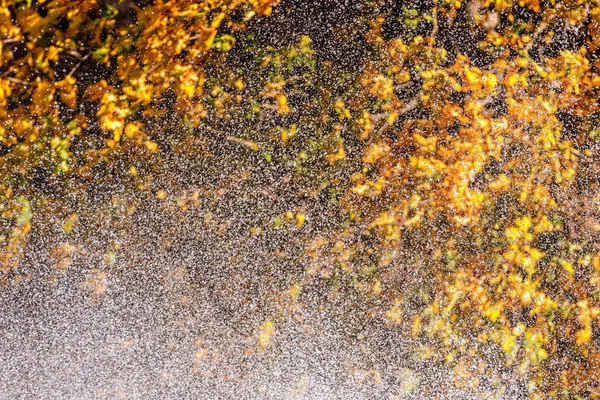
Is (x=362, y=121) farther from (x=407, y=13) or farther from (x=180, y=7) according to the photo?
(x=180, y=7)

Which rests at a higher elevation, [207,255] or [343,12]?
[343,12]

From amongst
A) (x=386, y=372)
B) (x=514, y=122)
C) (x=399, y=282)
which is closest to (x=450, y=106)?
(x=514, y=122)

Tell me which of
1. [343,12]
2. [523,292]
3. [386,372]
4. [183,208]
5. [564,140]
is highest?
[343,12]

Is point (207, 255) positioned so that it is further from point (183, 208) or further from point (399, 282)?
point (399, 282)

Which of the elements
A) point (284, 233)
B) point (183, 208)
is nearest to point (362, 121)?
point (284, 233)

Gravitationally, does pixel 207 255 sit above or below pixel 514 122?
below

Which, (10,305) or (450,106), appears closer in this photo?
(10,305)
